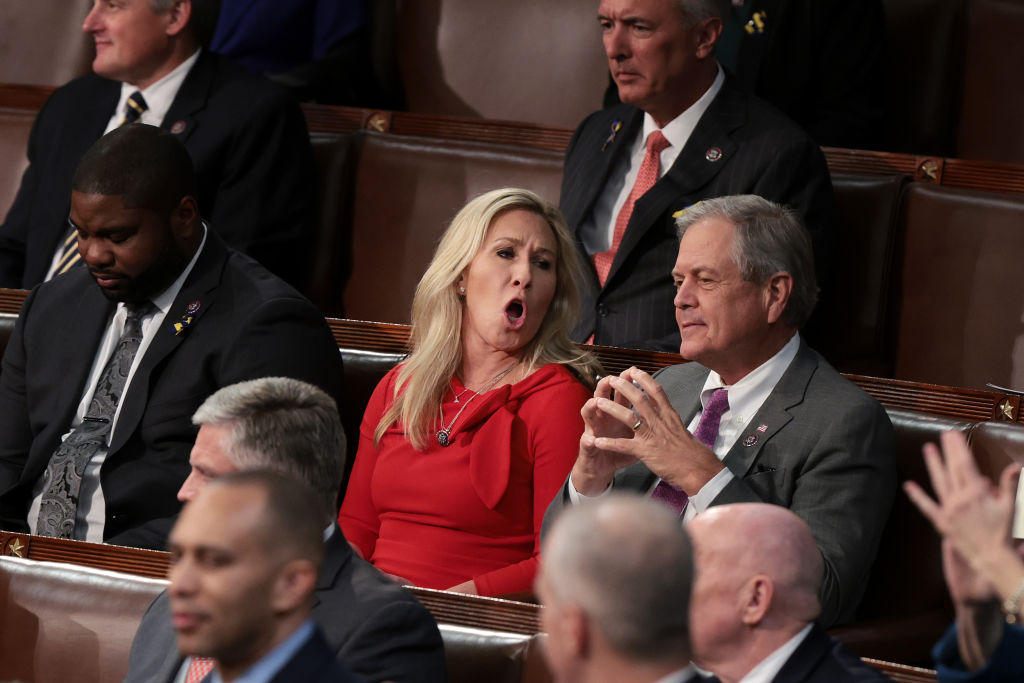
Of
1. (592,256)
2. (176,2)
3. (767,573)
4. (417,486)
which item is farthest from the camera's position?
(176,2)

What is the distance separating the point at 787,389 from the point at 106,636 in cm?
88

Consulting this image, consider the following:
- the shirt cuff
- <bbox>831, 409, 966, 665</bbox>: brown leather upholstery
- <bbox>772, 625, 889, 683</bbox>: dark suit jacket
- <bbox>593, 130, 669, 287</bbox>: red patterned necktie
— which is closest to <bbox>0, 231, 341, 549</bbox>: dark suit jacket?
the shirt cuff

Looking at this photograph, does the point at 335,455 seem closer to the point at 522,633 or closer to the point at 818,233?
the point at 522,633

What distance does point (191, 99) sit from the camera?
2578 mm

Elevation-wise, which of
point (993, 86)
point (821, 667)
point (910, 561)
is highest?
point (993, 86)

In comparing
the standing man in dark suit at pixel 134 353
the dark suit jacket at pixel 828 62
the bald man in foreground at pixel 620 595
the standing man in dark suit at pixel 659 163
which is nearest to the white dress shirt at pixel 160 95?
the standing man in dark suit at pixel 134 353

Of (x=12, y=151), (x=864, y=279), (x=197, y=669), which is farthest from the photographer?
(x=12, y=151)

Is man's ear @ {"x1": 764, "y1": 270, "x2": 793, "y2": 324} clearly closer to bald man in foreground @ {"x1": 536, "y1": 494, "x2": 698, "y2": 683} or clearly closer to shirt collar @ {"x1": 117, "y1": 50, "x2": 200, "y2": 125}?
bald man in foreground @ {"x1": 536, "y1": 494, "x2": 698, "y2": 683}

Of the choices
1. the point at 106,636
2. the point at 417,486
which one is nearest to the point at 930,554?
the point at 417,486

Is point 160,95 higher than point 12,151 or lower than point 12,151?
higher

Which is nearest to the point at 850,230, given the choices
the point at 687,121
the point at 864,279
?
the point at 864,279

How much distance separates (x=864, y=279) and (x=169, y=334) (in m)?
1.12

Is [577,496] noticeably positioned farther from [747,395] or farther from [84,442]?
[84,442]

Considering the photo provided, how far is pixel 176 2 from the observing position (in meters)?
2.59
